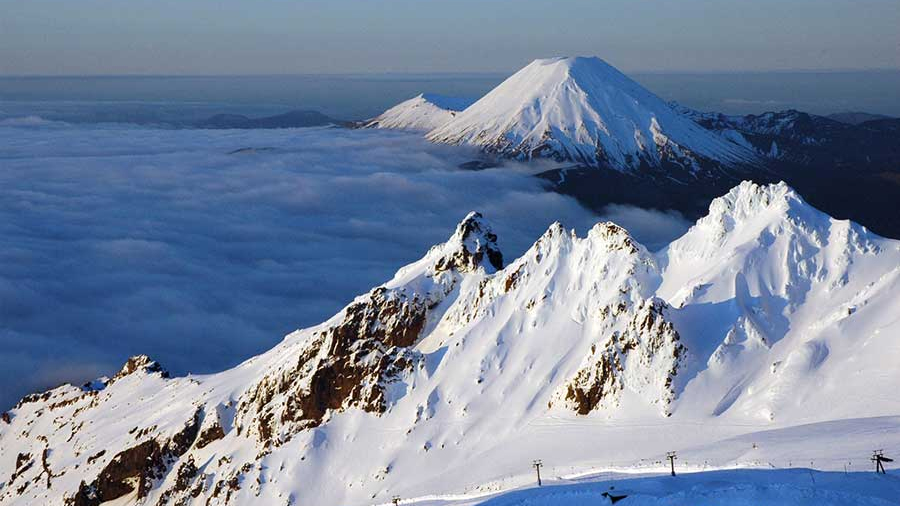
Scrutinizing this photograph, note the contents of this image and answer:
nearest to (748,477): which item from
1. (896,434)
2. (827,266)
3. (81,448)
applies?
(896,434)

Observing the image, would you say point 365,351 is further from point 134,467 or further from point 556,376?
point 134,467

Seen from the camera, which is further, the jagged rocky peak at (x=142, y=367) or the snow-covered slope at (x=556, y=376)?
the jagged rocky peak at (x=142, y=367)

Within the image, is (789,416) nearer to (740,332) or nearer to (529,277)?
(740,332)

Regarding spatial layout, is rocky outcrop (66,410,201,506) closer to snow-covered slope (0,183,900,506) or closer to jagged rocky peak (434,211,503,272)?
snow-covered slope (0,183,900,506)

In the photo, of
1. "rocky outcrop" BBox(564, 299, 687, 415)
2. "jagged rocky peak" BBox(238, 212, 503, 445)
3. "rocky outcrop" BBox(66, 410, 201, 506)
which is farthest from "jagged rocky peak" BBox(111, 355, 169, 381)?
"rocky outcrop" BBox(564, 299, 687, 415)

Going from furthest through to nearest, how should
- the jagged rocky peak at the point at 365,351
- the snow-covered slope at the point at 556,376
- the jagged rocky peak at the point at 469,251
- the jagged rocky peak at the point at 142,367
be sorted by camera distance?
the jagged rocky peak at the point at 142,367 → the jagged rocky peak at the point at 469,251 → the jagged rocky peak at the point at 365,351 → the snow-covered slope at the point at 556,376

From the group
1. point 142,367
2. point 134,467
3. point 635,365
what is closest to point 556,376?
point 635,365

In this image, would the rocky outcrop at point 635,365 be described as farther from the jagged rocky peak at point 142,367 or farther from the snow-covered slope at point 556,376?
the jagged rocky peak at point 142,367

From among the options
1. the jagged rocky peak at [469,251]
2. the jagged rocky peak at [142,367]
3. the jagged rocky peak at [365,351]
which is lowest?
the jagged rocky peak at [142,367]

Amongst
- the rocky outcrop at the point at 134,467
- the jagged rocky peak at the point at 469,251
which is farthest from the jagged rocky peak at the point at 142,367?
the jagged rocky peak at the point at 469,251
